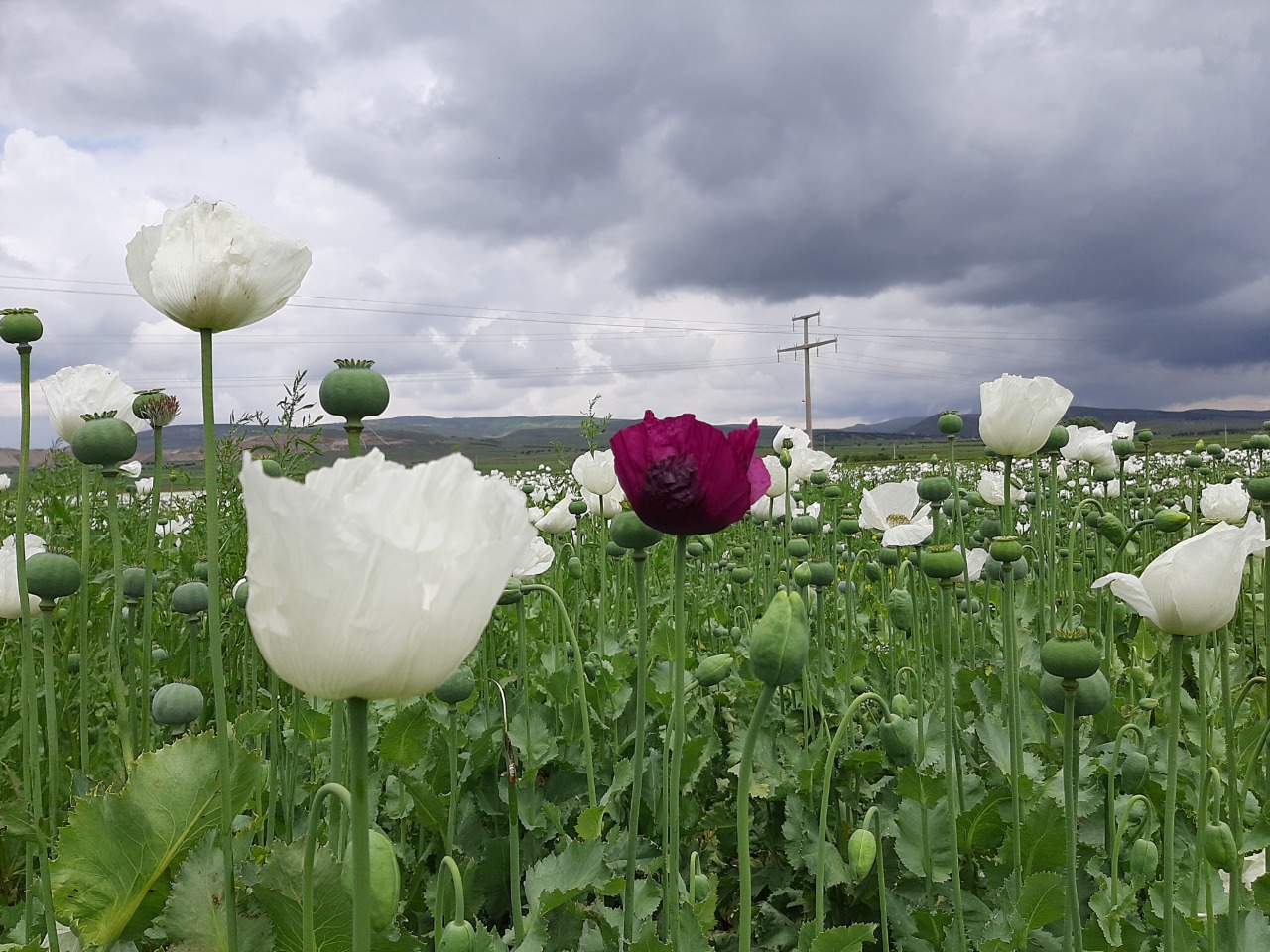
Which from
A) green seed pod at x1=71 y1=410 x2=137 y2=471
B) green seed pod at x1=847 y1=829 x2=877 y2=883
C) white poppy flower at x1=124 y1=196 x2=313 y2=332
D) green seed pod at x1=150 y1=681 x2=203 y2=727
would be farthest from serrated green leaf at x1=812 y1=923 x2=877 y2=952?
green seed pod at x1=71 y1=410 x2=137 y2=471

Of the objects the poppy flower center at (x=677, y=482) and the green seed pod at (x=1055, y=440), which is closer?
the poppy flower center at (x=677, y=482)

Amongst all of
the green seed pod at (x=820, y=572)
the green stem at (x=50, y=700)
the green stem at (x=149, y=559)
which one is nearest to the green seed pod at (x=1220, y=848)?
the green seed pod at (x=820, y=572)

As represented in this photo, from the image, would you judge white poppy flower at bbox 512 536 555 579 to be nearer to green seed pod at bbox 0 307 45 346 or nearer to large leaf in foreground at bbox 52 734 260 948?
large leaf in foreground at bbox 52 734 260 948

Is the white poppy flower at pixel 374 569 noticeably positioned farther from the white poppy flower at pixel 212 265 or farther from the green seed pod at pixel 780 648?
the white poppy flower at pixel 212 265

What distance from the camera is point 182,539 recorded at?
4.70 m

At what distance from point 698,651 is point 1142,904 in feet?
7.76

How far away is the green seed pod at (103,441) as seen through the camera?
1.73 metres

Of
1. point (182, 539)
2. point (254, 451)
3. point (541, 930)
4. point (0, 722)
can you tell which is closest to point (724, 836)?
point (541, 930)

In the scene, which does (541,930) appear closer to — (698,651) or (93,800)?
(93,800)

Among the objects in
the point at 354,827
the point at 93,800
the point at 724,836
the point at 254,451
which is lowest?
the point at 724,836

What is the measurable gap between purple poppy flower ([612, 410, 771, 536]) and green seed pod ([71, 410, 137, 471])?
1.12m

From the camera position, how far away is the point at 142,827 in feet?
4.90

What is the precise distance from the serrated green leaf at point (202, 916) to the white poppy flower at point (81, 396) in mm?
1292

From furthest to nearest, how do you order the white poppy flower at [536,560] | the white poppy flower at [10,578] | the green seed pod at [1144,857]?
the white poppy flower at [536,560], the white poppy flower at [10,578], the green seed pod at [1144,857]
